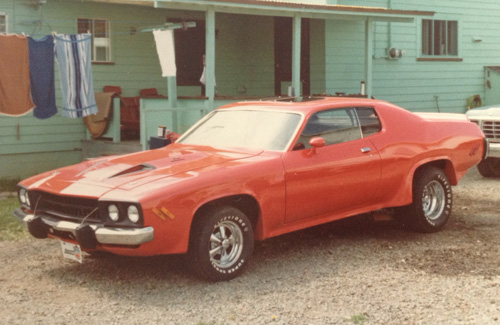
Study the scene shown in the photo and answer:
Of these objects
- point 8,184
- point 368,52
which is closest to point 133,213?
point 8,184

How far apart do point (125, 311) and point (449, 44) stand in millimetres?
15593

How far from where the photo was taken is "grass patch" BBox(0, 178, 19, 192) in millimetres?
11922

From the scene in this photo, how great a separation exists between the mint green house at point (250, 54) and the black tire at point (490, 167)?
361 cm

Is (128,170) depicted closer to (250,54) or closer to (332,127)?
(332,127)

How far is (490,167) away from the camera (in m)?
12.2

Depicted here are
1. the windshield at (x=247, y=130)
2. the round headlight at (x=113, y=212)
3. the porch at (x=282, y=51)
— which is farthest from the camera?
the porch at (x=282, y=51)

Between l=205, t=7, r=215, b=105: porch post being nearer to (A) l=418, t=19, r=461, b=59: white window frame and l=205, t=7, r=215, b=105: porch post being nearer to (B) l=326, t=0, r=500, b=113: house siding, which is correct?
(B) l=326, t=0, r=500, b=113: house siding

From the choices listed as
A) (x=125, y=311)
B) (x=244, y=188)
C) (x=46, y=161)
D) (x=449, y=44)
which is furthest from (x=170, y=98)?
(x=449, y=44)

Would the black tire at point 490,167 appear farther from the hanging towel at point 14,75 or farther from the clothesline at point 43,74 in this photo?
the hanging towel at point 14,75

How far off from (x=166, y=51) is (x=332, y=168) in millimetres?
5948

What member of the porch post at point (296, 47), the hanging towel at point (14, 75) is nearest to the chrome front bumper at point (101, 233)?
the hanging towel at point (14, 75)

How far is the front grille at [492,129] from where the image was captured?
11.5 meters

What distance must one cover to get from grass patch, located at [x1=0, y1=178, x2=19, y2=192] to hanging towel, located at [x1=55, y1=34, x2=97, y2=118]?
157 centimetres

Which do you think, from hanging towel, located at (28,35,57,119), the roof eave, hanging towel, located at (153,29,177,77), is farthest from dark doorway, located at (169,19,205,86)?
hanging towel, located at (28,35,57,119)
